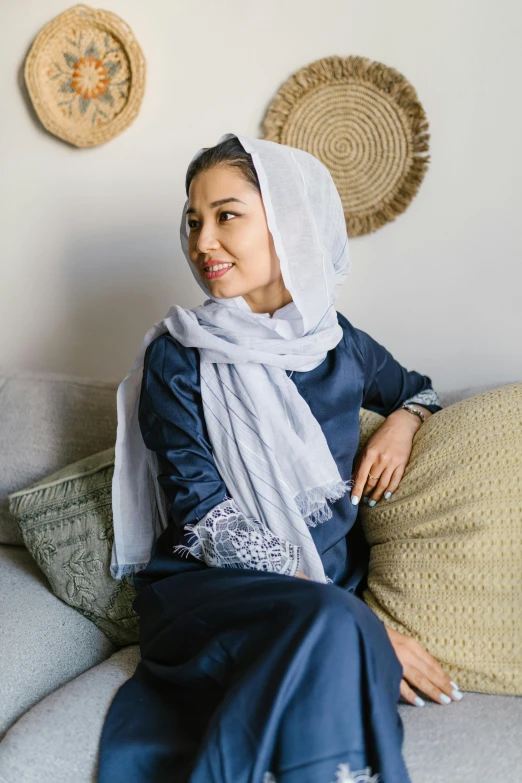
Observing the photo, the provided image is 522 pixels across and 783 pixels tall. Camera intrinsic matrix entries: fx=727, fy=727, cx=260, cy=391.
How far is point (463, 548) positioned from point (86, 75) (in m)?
1.70

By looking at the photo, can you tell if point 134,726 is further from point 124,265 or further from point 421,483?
Result: point 124,265

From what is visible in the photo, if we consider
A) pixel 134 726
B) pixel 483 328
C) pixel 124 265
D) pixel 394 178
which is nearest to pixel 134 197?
pixel 124 265

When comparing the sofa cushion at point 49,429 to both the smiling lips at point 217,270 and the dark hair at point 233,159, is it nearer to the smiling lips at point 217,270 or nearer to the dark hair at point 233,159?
the smiling lips at point 217,270

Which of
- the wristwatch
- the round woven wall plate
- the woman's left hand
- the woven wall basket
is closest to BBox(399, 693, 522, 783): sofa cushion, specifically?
the woman's left hand

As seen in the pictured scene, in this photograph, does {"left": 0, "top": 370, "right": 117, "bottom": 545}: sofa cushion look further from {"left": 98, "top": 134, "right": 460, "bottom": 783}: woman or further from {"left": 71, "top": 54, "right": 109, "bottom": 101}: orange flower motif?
{"left": 71, "top": 54, "right": 109, "bottom": 101}: orange flower motif

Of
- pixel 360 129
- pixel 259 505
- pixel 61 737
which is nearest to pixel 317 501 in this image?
pixel 259 505

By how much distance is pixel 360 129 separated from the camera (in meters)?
1.88

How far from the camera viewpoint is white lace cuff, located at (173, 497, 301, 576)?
1.25 meters

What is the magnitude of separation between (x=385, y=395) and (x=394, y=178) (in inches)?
23.5

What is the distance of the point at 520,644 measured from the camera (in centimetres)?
118

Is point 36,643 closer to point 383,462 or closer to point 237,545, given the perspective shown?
point 237,545

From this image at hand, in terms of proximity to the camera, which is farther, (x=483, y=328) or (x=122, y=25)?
(x=122, y=25)

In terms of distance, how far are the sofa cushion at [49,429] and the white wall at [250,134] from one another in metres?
0.42

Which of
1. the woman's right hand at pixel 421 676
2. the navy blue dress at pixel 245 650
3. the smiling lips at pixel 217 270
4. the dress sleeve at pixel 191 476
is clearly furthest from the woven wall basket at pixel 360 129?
the woman's right hand at pixel 421 676
